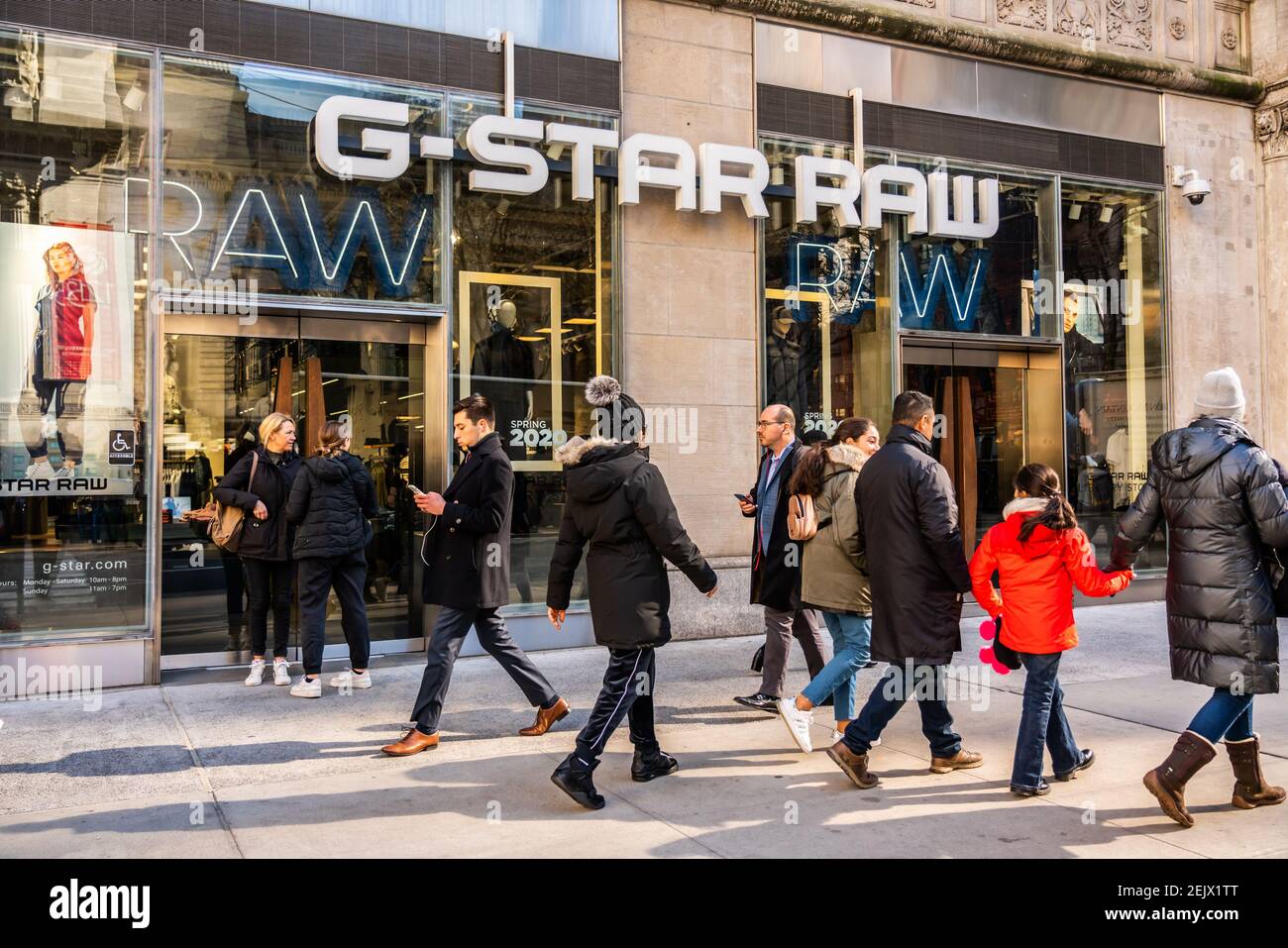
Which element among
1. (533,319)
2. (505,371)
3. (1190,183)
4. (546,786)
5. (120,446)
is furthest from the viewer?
(1190,183)

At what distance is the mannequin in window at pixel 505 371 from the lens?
384 inches

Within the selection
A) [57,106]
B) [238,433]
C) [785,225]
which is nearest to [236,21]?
[57,106]

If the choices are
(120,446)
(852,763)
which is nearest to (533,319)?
(120,446)

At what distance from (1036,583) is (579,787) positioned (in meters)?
2.37

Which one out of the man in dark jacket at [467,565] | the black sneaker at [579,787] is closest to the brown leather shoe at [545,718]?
the man in dark jacket at [467,565]

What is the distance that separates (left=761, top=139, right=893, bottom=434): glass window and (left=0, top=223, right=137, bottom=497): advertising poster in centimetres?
580

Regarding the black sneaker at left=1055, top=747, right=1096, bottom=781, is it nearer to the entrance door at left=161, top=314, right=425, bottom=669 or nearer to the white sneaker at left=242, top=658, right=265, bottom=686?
the white sneaker at left=242, top=658, right=265, bottom=686

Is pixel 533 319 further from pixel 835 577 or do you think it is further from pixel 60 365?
pixel 835 577

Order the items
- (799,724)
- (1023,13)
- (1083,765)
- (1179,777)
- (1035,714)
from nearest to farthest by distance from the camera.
Result: (1179,777) < (1035,714) < (1083,765) < (799,724) < (1023,13)

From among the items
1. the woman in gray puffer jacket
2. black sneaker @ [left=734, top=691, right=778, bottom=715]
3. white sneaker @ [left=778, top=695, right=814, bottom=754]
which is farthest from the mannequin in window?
white sneaker @ [left=778, top=695, right=814, bottom=754]

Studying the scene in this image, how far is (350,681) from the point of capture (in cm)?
805

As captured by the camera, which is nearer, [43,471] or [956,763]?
[956,763]

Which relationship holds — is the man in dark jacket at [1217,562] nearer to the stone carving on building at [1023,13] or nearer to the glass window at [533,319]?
the glass window at [533,319]
